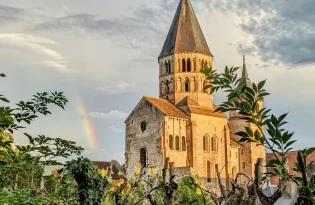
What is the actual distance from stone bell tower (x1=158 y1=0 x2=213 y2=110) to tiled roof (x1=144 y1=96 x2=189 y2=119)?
6.24 ft

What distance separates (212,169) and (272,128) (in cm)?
5079

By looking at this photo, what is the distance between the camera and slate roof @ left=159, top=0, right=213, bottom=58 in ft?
182

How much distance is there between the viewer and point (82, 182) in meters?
4.60

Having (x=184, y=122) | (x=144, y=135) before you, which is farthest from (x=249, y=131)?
(x=184, y=122)

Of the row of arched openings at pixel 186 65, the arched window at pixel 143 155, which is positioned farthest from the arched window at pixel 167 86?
the arched window at pixel 143 155

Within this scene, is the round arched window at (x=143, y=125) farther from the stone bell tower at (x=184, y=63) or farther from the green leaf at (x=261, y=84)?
the green leaf at (x=261, y=84)

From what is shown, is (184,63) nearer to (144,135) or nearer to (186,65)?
(186,65)

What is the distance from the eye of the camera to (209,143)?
53.3 meters

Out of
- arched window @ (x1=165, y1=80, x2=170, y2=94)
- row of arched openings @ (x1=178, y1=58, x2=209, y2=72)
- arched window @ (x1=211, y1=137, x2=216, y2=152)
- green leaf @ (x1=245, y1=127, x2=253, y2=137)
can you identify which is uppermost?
row of arched openings @ (x1=178, y1=58, x2=209, y2=72)

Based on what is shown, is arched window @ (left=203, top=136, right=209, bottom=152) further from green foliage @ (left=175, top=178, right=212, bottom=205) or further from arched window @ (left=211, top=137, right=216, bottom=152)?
green foliage @ (left=175, top=178, right=212, bottom=205)

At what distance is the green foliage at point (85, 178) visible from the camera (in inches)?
179

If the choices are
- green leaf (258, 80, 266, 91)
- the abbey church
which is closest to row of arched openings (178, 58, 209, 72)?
the abbey church

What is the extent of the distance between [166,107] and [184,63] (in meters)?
6.06

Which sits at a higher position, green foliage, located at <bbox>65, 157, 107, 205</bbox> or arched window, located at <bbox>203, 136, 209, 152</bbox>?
arched window, located at <bbox>203, 136, 209, 152</bbox>
